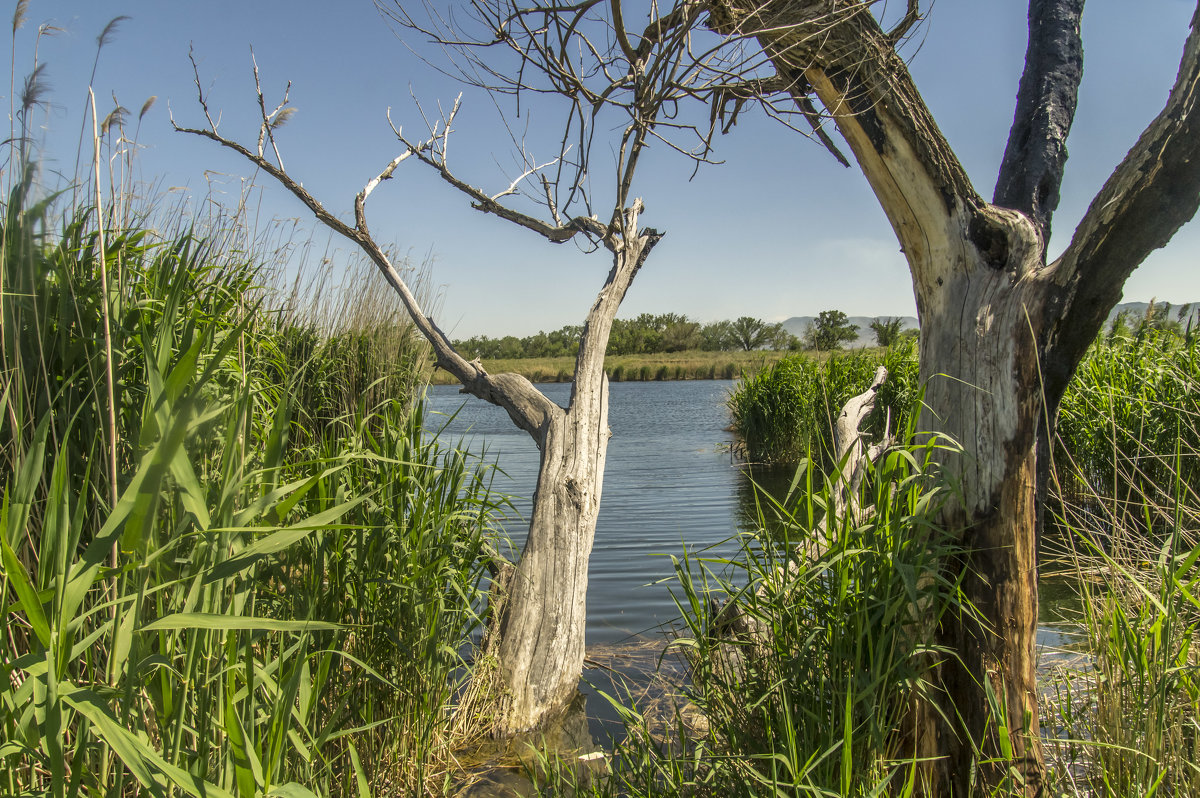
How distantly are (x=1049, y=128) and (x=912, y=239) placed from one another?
615 mm

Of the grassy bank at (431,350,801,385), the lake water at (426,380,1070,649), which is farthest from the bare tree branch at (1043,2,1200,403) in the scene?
the grassy bank at (431,350,801,385)

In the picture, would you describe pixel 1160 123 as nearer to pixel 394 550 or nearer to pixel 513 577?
pixel 394 550

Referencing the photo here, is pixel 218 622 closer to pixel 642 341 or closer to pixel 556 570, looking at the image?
pixel 556 570

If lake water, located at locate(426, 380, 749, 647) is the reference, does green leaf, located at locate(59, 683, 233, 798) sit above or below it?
above

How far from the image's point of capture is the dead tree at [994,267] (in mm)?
2264

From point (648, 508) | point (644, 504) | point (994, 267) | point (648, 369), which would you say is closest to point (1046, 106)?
point (994, 267)

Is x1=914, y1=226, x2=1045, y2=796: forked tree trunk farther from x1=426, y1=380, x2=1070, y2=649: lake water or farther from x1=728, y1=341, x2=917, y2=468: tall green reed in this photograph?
x1=728, y1=341, x2=917, y2=468: tall green reed

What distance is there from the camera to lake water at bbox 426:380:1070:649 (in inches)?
219

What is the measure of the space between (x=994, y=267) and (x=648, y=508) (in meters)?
7.58

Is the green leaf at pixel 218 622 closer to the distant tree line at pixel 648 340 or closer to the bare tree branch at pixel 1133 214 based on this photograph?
the bare tree branch at pixel 1133 214

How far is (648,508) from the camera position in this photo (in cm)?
991

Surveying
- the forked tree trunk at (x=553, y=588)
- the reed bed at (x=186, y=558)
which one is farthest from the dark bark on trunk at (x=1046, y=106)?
the forked tree trunk at (x=553, y=588)

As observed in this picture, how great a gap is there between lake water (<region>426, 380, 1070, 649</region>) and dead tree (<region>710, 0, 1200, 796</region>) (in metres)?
0.89

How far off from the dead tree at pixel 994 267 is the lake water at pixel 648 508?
35.0 inches
